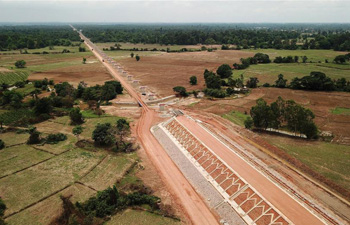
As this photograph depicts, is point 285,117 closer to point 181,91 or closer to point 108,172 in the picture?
point 108,172

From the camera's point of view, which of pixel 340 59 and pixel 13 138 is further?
pixel 340 59

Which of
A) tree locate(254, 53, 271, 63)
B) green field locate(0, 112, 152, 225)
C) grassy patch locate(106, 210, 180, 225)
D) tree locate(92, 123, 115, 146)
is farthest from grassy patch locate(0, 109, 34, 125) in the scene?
tree locate(254, 53, 271, 63)

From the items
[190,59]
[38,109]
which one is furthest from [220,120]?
[190,59]

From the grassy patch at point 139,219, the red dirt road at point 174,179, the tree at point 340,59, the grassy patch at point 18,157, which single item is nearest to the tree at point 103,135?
the red dirt road at point 174,179

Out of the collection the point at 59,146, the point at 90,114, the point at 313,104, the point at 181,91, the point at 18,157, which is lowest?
the point at 18,157

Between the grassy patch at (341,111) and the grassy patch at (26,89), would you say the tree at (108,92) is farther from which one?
the grassy patch at (341,111)

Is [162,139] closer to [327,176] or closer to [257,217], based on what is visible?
[257,217]

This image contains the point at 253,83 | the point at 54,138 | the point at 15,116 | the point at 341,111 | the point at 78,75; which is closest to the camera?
the point at 54,138

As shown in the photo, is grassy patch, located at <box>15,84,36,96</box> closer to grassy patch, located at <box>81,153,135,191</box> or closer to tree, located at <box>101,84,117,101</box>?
tree, located at <box>101,84,117,101</box>

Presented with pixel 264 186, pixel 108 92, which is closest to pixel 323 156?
pixel 264 186
